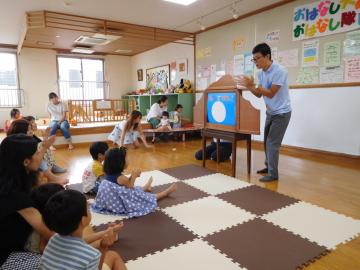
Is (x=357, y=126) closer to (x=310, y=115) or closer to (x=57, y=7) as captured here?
(x=310, y=115)

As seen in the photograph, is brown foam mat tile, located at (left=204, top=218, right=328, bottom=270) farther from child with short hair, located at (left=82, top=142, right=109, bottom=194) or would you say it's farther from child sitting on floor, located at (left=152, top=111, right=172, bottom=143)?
child sitting on floor, located at (left=152, top=111, right=172, bottom=143)

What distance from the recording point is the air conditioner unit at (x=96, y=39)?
628cm

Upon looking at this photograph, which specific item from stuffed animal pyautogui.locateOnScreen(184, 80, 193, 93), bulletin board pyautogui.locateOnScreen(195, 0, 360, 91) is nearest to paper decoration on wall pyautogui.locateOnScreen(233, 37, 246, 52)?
bulletin board pyautogui.locateOnScreen(195, 0, 360, 91)

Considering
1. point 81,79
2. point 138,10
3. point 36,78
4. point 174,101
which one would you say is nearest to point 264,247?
point 138,10

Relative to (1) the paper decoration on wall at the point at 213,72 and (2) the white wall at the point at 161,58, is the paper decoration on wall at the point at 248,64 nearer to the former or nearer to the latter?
(1) the paper decoration on wall at the point at 213,72

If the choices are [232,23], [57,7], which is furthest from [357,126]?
[57,7]

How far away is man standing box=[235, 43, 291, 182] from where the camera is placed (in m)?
2.76

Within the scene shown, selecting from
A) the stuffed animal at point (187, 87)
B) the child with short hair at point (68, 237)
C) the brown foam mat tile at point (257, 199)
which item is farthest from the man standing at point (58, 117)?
the child with short hair at point (68, 237)

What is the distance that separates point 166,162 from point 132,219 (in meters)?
1.83

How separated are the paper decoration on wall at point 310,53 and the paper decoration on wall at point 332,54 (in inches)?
5.3

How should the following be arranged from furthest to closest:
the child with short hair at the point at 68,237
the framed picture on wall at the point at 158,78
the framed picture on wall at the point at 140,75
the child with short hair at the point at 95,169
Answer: the framed picture on wall at the point at 140,75
the framed picture on wall at the point at 158,78
the child with short hair at the point at 95,169
the child with short hair at the point at 68,237

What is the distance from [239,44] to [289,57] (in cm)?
116

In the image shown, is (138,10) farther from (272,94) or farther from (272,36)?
(272,94)

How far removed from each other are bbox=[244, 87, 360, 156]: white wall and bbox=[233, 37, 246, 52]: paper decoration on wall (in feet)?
4.60
